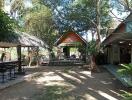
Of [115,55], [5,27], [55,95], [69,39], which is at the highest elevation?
[69,39]

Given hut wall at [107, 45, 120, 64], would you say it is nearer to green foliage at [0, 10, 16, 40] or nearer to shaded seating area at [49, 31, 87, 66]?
shaded seating area at [49, 31, 87, 66]

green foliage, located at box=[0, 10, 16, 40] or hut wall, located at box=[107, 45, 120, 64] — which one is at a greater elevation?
green foliage, located at box=[0, 10, 16, 40]

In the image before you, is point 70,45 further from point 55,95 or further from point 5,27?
point 55,95

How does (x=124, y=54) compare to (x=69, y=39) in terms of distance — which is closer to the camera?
(x=124, y=54)

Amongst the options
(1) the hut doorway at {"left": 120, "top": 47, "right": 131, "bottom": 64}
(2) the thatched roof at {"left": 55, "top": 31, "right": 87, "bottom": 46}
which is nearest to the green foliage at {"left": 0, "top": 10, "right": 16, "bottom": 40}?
(1) the hut doorway at {"left": 120, "top": 47, "right": 131, "bottom": 64}

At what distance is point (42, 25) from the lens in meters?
53.5

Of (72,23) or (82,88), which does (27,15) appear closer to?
(72,23)

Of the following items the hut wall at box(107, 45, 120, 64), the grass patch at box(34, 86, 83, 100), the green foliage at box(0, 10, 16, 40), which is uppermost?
the green foliage at box(0, 10, 16, 40)

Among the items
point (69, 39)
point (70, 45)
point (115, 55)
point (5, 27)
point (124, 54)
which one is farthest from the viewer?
point (70, 45)

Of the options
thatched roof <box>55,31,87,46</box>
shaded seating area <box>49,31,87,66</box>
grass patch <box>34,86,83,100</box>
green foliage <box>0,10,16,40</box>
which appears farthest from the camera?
thatched roof <box>55,31,87,46</box>

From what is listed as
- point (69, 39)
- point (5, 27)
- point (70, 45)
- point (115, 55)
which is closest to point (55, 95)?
point (5, 27)

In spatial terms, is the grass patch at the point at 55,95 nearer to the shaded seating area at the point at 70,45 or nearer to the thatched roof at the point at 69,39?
the shaded seating area at the point at 70,45

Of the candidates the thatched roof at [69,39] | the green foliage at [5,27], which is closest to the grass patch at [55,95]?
the green foliage at [5,27]

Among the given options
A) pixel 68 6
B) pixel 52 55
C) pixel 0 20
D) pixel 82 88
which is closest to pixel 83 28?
pixel 68 6
